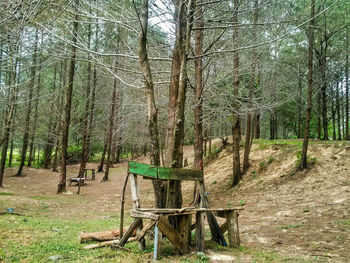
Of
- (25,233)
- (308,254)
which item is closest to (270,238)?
(308,254)

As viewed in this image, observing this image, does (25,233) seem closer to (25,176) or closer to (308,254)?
(308,254)

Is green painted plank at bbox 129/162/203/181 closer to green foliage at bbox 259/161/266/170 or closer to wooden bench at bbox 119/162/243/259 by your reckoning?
wooden bench at bbox 119/162/243/259

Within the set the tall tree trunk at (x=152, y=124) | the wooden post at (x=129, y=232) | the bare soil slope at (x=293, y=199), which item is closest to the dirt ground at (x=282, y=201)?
the bare soil slope at (x=293, y=199)

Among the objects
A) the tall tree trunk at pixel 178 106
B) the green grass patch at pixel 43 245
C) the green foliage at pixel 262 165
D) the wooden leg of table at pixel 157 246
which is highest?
the tall tree trunk at pixel 178 106

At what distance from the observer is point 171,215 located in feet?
15.4

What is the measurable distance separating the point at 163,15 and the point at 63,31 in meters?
2.49

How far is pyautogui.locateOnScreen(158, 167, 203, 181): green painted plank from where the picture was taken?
4.80 meters

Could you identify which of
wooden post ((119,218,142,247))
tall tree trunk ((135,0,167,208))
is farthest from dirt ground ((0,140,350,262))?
wooden post ((119,218,142,247))

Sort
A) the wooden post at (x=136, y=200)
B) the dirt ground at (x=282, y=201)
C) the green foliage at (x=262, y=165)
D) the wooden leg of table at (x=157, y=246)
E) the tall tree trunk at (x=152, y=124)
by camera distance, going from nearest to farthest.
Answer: the wooden leg of table at (x=157, y=246) < the wooden post at (x=136, y=200) < the tall tree trunk at (x=152, y=124) < the dirt ground at (x=282, y=201) < the green foliage at (x=262, y=165)

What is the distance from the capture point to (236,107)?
9.58 metres

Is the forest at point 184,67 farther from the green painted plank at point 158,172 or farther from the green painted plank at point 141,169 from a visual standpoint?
the green painted plank at point 141,169

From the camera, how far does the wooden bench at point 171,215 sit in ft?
13.6

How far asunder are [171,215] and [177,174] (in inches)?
28.7

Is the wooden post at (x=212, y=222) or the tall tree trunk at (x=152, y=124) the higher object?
the tall tree trunk at (x=152, y=124)
